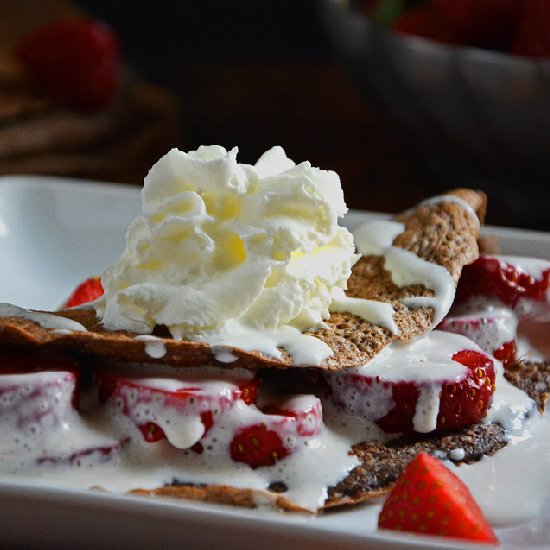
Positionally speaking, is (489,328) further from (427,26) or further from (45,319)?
(427,26)

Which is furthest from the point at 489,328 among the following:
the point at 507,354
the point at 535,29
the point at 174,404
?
the point at 535,29

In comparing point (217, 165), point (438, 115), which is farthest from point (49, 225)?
point (438, 115)

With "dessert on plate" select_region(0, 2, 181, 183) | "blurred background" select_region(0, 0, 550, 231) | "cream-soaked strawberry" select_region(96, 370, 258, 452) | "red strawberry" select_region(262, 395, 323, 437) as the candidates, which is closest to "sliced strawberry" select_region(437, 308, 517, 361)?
"red strawberry" select_region(262, 395, 323, 437)

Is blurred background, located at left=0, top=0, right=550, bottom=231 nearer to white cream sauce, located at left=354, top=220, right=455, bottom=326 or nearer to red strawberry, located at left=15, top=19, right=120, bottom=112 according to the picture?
red strawberry, located at left=15, top=19, right=120, bottom=112

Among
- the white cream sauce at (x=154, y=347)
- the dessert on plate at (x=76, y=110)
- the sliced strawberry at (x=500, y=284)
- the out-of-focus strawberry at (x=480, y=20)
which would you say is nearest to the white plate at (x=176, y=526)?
the white cream sauce at (x=154, y=347)

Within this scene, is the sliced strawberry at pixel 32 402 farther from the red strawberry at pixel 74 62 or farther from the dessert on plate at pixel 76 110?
the red strawberry at pixel 74 62
